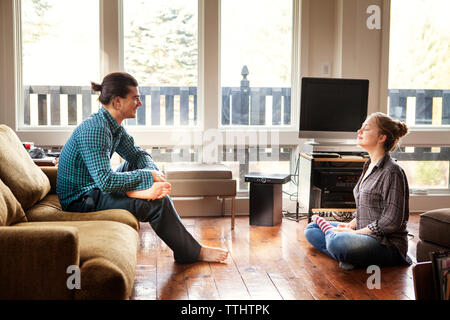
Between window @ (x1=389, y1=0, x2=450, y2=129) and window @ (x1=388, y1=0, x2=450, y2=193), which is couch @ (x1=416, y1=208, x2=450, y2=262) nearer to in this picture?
window @ (x1=388, y1=0, x2=450, y2=193)

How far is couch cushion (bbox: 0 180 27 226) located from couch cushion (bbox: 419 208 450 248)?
2.29 metres

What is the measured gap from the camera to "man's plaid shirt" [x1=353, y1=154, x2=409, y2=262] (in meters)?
3.00

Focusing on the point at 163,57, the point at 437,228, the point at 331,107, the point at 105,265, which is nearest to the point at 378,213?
the point at 437,228

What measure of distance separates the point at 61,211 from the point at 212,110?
2.36 metres

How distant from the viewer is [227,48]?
16.0 ft

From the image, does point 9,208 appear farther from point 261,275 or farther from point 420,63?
point 420,63

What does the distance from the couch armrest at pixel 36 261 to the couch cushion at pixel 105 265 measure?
→ 63mm

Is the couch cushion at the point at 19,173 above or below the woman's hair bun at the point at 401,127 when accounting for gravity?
below

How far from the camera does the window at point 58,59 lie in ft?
15.2

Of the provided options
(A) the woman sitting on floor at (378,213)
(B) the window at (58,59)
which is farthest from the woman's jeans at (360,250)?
(B) the window at (58,59)

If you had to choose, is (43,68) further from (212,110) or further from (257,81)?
(257,81)

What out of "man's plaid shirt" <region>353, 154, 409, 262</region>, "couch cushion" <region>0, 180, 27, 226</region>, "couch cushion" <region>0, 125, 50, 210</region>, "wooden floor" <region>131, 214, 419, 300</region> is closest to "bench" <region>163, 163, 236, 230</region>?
"wooden floor" <region>131, 214, 419, 300</region>

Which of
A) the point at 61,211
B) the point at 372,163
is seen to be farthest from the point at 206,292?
the point at 372,163

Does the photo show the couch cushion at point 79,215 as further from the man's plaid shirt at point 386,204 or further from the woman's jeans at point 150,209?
the man's plaid shirt at point 386,204
